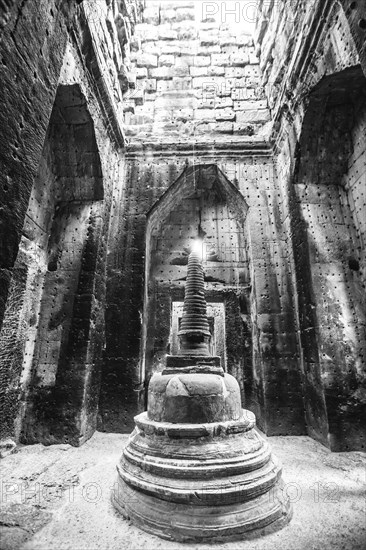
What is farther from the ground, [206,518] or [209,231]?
[209,231]

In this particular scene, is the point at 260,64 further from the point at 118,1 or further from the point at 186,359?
the point at 186,359

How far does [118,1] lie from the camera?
20.3 feet

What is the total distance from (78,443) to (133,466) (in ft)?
6.64

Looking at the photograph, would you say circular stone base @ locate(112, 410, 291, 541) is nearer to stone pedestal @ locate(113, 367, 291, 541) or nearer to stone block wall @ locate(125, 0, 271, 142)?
stone pedestal @ locate(113, 367, 291, 541)

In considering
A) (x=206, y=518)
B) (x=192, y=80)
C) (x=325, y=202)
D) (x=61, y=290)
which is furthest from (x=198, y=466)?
(x=192, y=80)

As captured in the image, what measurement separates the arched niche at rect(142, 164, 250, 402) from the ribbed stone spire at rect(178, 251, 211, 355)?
214 centimetres

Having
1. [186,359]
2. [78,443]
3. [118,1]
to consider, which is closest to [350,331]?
[186,359]

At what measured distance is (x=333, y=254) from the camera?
4.91 meters

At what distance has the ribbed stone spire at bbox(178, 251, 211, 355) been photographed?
127 inches

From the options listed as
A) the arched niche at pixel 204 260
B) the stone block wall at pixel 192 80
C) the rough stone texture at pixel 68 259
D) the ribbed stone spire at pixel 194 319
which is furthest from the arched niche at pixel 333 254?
the rough stone texture at pixel 68 259

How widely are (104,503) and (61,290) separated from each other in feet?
10.5

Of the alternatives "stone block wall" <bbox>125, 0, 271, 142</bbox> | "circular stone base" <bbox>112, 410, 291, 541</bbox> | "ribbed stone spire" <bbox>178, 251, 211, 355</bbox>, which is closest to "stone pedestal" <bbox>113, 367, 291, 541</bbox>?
"circular stone base" <bbox>112, 410, 291, 541</bbox>

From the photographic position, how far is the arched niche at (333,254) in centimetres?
428

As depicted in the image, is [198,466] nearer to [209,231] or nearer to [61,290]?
[61,290]
